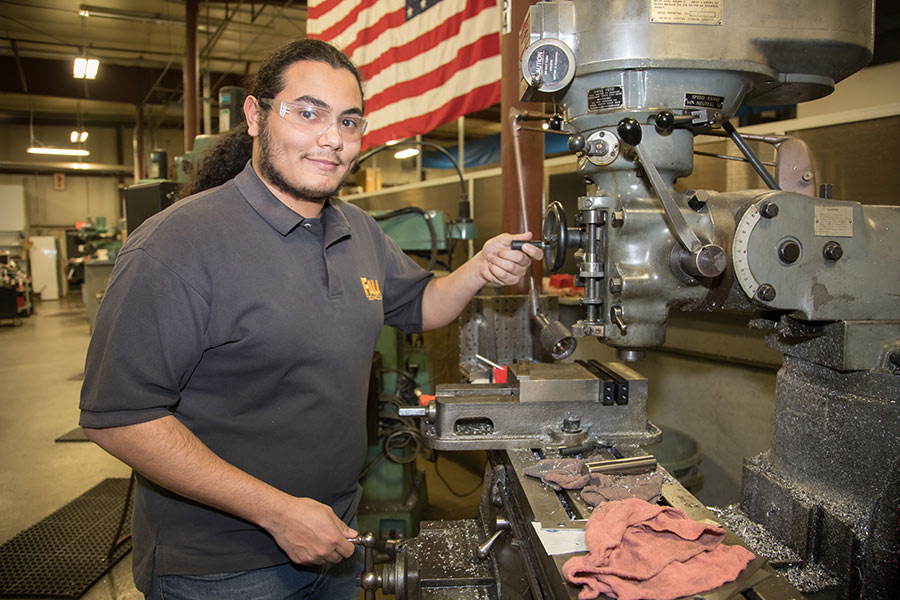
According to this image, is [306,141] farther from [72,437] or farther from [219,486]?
[72,437]

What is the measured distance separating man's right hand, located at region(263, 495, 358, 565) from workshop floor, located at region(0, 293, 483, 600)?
151 centimetres

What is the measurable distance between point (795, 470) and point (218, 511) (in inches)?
A: 36.8

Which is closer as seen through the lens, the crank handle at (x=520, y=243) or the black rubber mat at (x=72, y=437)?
the crank handle at (x=520, y=243)

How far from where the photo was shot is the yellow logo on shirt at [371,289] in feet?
3.74

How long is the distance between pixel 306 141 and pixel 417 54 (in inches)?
81.2

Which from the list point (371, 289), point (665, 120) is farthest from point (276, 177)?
point (665, 120)

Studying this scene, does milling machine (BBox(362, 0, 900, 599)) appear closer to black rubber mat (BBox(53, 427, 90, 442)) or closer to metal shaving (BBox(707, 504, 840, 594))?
metal shaving (BBox(707, 504, 840, 594))

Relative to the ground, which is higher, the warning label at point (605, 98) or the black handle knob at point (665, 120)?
the warning label at point (605, 98)

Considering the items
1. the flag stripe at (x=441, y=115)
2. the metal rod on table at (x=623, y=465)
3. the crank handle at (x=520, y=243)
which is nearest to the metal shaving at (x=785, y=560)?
the metal rod on table at (x=623, y=465)

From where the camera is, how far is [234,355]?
93 centimetres

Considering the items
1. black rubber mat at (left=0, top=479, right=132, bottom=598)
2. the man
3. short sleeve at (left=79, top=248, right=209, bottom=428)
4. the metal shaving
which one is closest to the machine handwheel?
the man

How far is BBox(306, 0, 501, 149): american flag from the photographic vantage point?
2.47m

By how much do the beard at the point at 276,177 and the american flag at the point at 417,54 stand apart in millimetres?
1610

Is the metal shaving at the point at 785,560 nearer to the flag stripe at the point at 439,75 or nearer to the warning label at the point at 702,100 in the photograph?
the warning label at the point at 702,100
